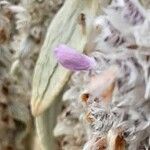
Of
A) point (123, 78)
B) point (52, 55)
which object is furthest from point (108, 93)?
point (52, 55)

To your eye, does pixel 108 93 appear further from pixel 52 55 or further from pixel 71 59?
pixel 52 55

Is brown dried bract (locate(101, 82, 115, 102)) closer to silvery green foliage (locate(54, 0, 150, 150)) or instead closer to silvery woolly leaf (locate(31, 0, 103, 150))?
silvery green foliage (locate(54, 0, 150, 150))

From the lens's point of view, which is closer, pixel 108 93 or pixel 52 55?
pixel 108 93

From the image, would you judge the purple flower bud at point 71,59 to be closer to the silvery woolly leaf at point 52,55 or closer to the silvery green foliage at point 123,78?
the silvery green foliage at point 123,78

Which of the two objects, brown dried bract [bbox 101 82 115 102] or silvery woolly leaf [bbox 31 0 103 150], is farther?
silvery woolly leaf [bbox 31 0 103 150]

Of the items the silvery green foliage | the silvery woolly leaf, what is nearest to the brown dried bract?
the silvery green foliage

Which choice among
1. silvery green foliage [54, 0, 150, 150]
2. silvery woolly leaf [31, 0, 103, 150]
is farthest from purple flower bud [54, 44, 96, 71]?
silvery woolly leaf [31, 0, 103, 150]

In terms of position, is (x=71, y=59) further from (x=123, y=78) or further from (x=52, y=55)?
(x=52, y=55)

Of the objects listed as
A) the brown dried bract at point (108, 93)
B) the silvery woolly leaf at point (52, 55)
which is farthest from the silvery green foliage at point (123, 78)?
the silvery woolly leaf at point (52, 55)

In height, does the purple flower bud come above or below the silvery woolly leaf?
above

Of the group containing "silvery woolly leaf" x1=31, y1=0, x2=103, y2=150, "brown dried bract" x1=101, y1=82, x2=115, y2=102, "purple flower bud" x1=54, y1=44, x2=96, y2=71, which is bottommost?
"silvery woolly leaf" x1=31, y1=0, x2=103, y2=150
